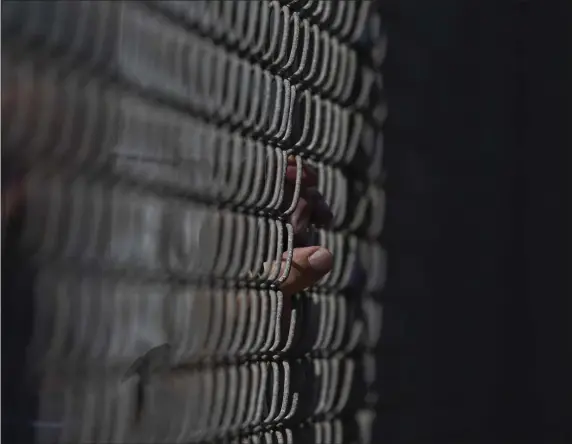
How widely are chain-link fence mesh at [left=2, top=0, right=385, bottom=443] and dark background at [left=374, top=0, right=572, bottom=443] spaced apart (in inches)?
30.5

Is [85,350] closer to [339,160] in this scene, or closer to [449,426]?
[339,160]

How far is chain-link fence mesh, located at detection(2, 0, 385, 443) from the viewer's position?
136 centimetres

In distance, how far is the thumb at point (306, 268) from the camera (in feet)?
6.59

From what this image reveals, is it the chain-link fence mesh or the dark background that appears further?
the dark background

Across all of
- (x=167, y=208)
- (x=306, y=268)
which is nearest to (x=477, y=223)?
(x=306, y=268)

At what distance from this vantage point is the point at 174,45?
1.56 metres

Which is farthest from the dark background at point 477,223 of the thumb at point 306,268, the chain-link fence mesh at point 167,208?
the thumb at point 306,268

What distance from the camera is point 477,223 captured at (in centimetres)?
358

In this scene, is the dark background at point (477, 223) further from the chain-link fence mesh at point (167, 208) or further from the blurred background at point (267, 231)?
the chain-link fence mesh at point (167, 208)

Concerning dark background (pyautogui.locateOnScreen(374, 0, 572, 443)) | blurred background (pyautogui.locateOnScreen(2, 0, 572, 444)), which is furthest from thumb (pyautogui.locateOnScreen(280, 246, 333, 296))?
dark background (pyautogui.locateOnScreen(374, 0, 572, 443))

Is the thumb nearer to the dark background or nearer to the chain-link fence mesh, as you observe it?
the chain-link fence mesh

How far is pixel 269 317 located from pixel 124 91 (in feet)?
1.95

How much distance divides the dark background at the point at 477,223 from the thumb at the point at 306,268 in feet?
2.92

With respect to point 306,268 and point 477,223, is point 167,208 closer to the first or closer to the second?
point 306,268
